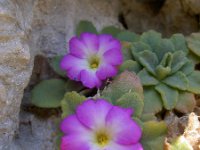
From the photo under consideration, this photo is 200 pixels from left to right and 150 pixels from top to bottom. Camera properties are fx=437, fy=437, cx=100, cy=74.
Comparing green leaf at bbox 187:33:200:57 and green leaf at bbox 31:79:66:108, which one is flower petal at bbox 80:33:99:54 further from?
green leaf at bbox 187:33:200:57

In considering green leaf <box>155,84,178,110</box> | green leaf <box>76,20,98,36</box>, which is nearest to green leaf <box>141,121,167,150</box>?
green leaf <box>155,84,178,110</box>

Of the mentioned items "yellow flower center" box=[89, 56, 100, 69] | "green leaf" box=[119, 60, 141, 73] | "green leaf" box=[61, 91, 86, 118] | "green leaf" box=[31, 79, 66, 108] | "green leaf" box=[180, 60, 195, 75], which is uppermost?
"green leaf" box=[180, 60, 195, 75]

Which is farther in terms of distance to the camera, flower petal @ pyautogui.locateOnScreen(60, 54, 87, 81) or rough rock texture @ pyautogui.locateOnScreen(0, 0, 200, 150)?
flower petal @ pyautogui.locateOnScreen(60, 54, 87, 81)

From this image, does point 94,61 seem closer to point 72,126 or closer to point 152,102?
point 152,102

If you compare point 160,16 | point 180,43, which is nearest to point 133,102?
point 180,43

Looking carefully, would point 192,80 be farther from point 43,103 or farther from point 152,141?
point 43,103

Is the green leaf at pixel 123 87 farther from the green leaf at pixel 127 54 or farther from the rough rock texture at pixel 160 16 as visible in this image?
the rough rock texture at pixel 160 16

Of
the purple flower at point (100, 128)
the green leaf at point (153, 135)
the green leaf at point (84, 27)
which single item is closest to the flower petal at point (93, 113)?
the purple flower at point (100, 128)
